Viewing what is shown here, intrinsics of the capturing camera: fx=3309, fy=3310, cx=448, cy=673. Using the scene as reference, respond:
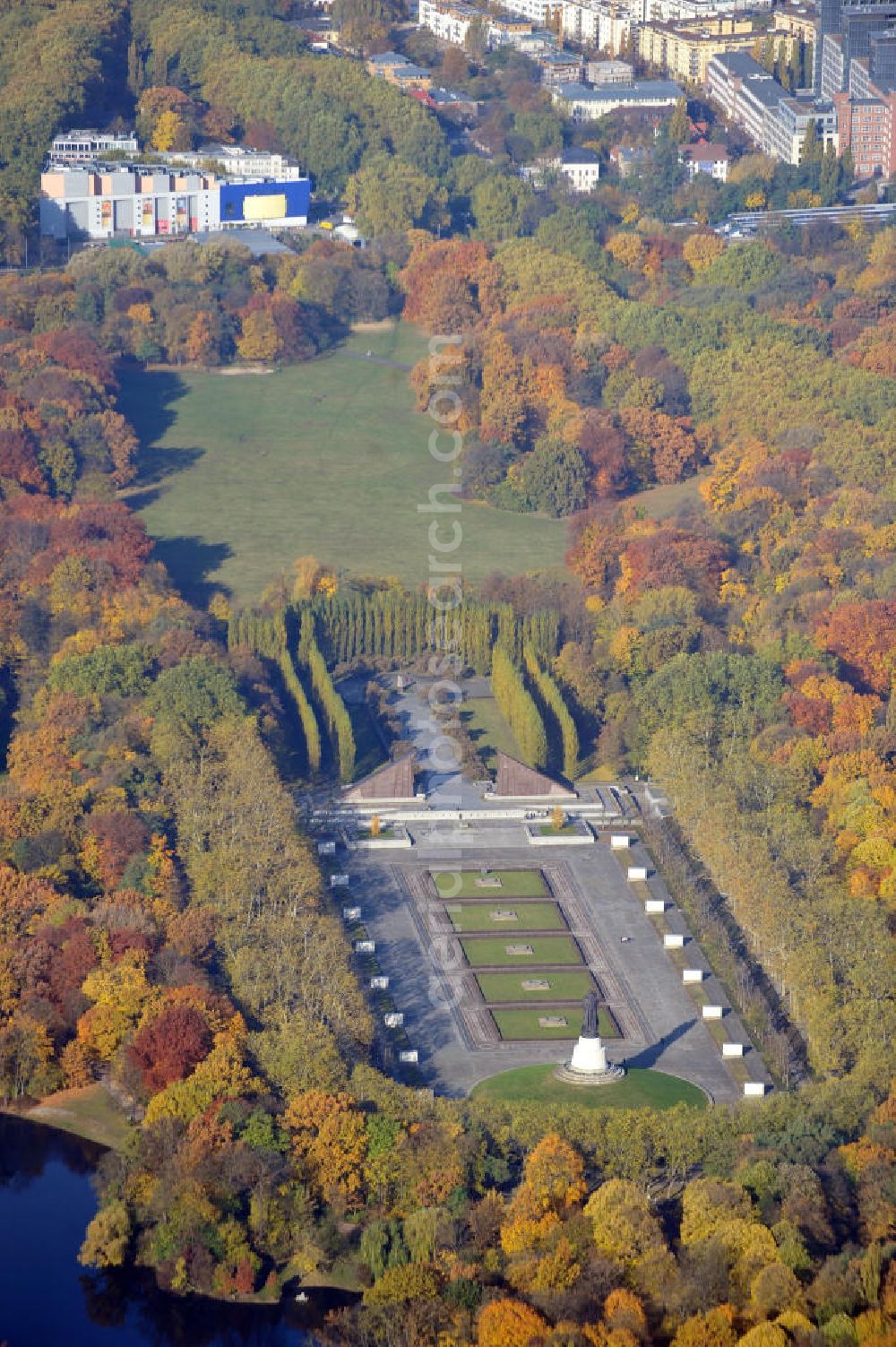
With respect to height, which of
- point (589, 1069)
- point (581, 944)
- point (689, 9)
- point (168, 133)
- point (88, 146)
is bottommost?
point (581, 944)

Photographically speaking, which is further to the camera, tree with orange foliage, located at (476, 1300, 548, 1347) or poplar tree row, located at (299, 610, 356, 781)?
poplar tree row, located at (299, 610, 356, 781)

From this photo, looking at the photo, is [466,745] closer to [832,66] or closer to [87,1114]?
[87,1114]

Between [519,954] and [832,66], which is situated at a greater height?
[832,66]

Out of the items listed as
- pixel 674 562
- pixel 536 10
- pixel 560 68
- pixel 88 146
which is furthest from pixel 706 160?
pixel 674 562

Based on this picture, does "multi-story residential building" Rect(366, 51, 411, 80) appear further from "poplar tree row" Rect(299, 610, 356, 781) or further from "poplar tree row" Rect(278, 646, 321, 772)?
"poplar tree row" Rect(278, 646, 321, 772)

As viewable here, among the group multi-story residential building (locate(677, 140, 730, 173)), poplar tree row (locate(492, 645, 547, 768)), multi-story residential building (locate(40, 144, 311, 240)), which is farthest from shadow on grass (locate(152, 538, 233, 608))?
multi-story residential building (locate(677, 140, 730, 173))

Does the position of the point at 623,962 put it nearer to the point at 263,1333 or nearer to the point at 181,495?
the point at 263,1333
